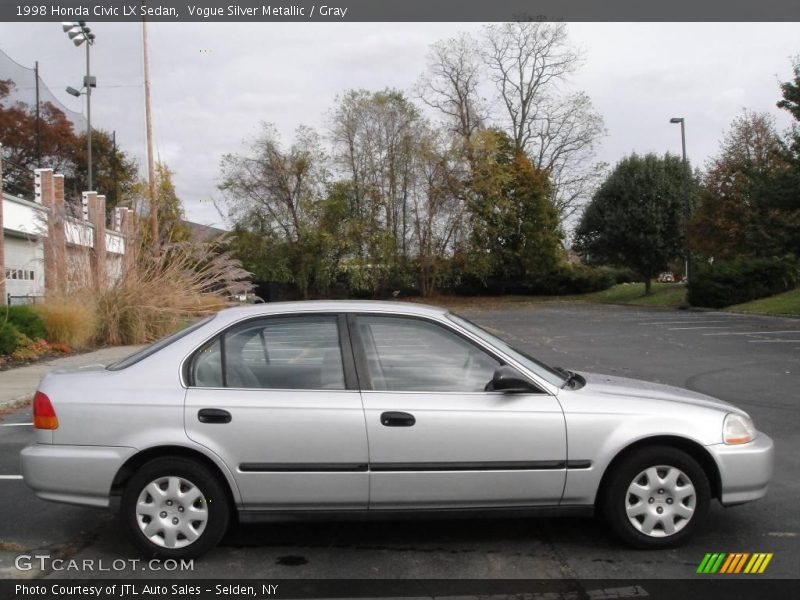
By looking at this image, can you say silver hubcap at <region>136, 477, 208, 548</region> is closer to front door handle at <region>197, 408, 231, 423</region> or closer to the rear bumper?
the rear bumper

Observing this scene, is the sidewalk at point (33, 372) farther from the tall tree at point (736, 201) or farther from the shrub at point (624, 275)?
the shrub at point (624, 275)

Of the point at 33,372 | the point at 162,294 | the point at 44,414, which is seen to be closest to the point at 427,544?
the point at 44,414

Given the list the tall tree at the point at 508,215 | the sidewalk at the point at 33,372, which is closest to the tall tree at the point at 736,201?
the tall tree at the point at 508,215

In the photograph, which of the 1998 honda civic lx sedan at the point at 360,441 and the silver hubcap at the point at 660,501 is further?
the silver hubcap at the point at 660,501

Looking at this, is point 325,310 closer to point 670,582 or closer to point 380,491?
point 380,491

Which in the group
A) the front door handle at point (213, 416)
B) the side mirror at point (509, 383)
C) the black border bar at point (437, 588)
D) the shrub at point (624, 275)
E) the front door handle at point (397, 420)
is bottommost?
the black border bar at point (437, 588)

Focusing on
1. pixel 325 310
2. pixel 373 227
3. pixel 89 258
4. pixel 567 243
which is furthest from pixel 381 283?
pixel 325 310

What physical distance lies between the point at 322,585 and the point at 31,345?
1331 centimetres

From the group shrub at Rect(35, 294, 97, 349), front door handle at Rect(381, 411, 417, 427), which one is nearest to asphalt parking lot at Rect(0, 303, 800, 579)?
front door handle at Rect(381, 411, 417, 427)

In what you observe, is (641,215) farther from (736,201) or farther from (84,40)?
(84,40)

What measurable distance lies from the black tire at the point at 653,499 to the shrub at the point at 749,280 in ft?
108

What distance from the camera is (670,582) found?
4125 mm

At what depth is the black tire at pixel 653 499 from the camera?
4.52 m

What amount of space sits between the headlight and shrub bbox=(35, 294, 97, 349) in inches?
589
